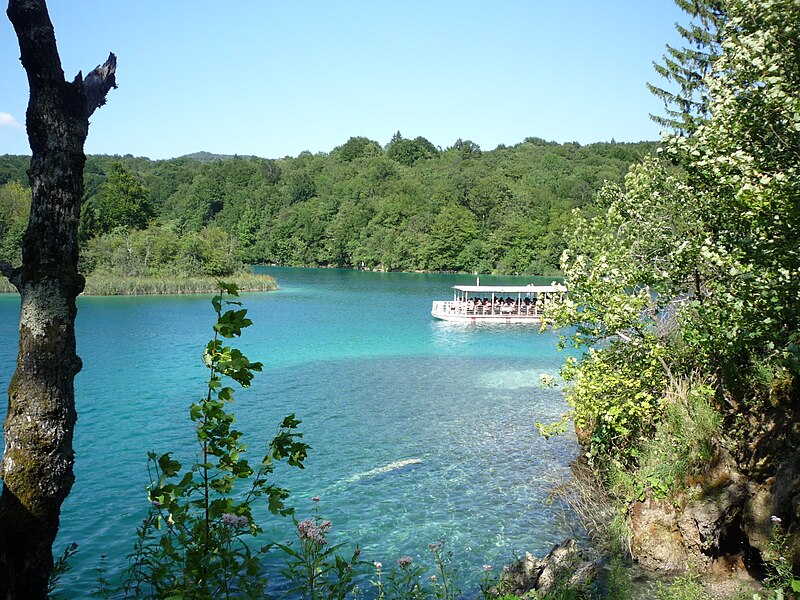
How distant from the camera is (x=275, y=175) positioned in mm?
158625

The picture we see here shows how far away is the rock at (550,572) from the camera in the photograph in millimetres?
7270

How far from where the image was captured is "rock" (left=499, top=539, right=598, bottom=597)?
7270 mm

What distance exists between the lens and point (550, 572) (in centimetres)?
754

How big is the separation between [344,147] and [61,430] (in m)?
179

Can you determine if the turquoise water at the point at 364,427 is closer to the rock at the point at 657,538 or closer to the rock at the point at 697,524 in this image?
the rock at the point at 657,538

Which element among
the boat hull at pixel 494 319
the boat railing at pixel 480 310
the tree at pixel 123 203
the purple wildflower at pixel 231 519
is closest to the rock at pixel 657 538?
the purple wildflower at pixel 231 519

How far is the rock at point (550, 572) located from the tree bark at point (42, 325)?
481cm

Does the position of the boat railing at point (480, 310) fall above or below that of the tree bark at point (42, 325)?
below

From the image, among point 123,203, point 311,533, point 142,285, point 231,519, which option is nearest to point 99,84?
point 231,519

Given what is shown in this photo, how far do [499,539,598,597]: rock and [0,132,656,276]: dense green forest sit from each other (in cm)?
6201

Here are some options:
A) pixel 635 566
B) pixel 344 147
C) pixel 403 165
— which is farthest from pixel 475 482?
pixel 344 147

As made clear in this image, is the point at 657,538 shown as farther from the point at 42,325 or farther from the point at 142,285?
the point at 142,285

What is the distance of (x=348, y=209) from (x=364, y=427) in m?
113

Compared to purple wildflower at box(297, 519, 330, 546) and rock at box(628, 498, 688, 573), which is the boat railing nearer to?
rock at box(628, 498, 688, 573)
